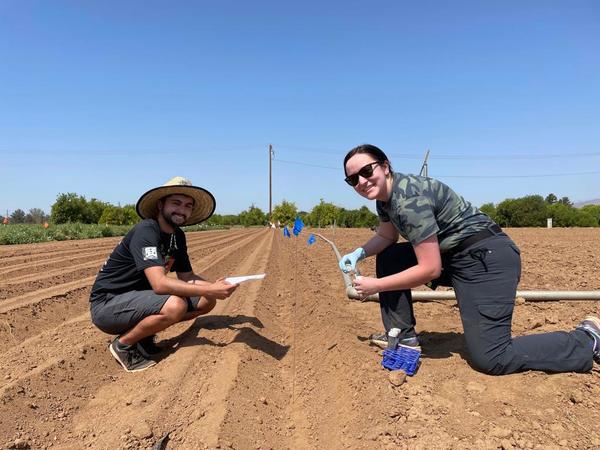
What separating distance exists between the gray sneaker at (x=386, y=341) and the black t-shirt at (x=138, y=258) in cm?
168

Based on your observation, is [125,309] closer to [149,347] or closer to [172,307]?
[172,307]

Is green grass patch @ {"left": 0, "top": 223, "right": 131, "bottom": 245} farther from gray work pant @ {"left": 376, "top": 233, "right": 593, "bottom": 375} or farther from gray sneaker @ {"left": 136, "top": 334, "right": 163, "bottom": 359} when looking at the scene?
gray work pant @ {"left": 376, "top": 233, "right": 593, "bottom": 375}

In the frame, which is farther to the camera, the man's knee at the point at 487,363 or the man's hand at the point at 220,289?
the man's hand at the point at 220,289

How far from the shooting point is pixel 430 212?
235 cm

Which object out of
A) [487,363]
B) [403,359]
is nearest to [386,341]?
[403,359]

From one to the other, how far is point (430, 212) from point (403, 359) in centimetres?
98

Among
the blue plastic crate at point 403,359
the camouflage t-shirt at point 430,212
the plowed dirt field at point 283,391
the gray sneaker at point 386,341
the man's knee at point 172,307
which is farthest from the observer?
the man's knee at point 172,307

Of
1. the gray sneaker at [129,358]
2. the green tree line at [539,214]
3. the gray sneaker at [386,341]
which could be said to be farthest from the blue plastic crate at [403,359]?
the green tree line at [539,214]

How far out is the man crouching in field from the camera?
2.94m

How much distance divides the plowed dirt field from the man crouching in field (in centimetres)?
28

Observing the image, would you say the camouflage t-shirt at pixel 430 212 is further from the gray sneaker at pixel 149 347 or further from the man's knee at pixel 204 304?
the gray sneaker at pixel 149 347

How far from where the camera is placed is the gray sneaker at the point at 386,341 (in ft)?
9.04

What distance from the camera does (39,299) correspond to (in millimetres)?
5023

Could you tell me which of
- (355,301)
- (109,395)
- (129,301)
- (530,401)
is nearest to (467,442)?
(530,401)
